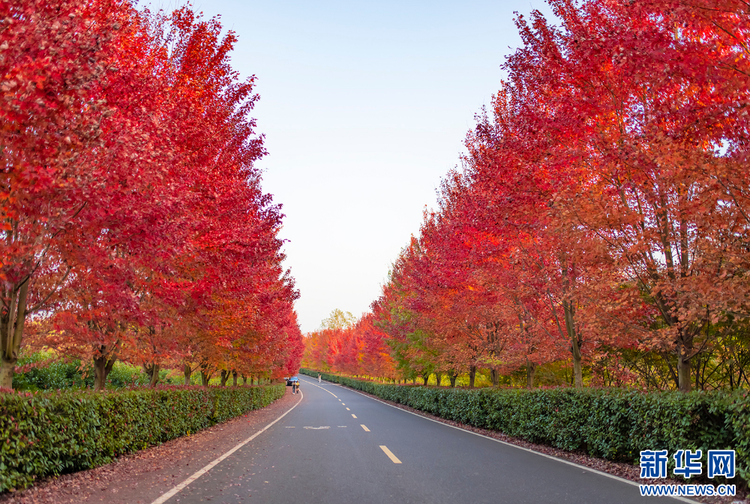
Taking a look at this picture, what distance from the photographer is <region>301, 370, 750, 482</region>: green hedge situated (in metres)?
6.33

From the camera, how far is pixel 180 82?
973 centimetres

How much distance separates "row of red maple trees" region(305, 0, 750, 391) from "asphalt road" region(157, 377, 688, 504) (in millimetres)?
3263

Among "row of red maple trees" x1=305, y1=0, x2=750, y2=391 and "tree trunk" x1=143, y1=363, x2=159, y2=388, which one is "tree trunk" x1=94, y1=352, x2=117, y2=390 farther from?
"row of red maple trees" x1=305, y1=0, x2=750, y2=391

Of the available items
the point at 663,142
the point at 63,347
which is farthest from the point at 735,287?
the point at 63,347

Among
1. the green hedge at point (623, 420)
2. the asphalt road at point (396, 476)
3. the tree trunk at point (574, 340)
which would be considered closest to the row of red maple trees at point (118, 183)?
the asphalt road at point (396, 476)

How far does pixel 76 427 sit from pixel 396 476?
4986 millimetres

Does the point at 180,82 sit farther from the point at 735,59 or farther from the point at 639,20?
the point at 735,59

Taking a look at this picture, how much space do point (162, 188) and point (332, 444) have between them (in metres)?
6.99

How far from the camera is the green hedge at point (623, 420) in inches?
249

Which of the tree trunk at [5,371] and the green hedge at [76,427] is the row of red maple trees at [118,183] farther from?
the green hedge at [76,427]

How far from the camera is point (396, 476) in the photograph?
23.7 feet

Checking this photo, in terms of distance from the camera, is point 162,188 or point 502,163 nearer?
point 162,188

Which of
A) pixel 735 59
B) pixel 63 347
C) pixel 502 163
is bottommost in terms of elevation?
pixel 63 347

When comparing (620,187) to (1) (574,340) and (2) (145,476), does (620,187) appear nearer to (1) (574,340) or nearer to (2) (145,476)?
(1) (574,340)
